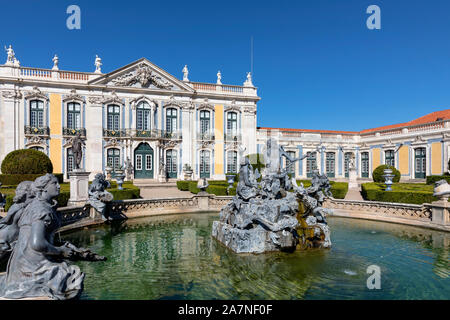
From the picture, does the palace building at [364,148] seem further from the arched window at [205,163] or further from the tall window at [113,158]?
the tall window at [113,158]

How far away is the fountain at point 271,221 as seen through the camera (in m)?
6.18

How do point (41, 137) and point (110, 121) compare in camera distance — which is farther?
point (110, 121)

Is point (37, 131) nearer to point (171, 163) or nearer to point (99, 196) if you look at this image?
point (171, 163)

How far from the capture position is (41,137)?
853 inches

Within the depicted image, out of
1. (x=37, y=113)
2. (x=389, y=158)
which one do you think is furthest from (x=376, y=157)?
(x=37, y=113)

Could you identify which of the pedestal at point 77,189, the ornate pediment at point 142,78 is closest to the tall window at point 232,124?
the ornate pediment at point 142,78

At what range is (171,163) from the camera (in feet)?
82.0

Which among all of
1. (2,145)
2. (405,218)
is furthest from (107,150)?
(405,218)

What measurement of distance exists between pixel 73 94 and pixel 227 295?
75.3 ft

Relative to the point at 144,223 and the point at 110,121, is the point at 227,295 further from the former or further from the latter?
the point at 110,121

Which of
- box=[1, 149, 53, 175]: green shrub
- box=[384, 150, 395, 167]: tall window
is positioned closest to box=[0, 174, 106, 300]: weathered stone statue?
box=[1, 149, 53, 175]: green shrub

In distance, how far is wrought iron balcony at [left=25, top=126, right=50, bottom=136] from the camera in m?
21.4

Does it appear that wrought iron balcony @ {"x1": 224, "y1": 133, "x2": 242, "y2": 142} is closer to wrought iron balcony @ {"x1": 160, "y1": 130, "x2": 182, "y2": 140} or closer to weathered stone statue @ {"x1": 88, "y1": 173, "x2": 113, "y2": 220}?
wrought iron balcony @ {"x1": 160, "y1": 130, "x2": 182, "y2": 140}

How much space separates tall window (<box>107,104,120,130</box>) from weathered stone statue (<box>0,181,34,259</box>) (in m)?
21.8
